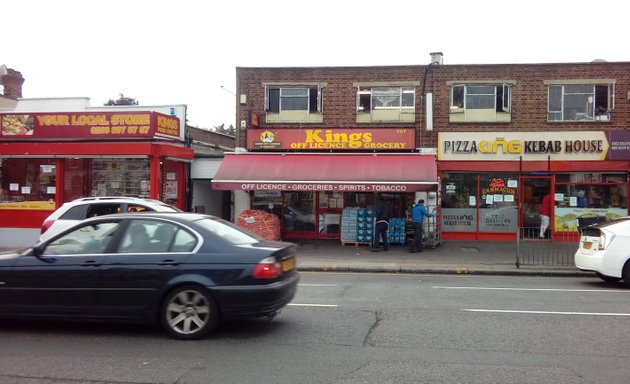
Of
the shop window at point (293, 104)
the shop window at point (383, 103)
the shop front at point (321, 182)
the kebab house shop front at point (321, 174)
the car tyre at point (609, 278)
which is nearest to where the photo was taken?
the car tyre at point (609, 278)

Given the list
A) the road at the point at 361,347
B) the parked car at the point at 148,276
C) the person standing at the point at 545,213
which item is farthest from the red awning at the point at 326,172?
the parked car at the point at 148,276

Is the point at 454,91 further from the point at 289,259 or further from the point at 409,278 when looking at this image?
the point at 289,259

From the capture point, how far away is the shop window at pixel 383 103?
18.0m

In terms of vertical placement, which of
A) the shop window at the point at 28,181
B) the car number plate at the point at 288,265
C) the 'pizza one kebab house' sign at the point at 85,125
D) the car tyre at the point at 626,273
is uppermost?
the 'pizza one kebab house' sign at the point at 85,125

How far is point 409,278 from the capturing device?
11727mm

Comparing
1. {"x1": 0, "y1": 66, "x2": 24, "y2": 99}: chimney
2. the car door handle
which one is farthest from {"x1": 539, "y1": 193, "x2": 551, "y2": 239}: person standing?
{"x1": 0, "y1": 66, "x2": 24, "y2": 99}: chimney

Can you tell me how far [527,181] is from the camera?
1766 centimetres

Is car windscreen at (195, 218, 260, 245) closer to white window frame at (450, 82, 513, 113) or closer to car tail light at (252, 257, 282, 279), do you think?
car tail light at (252, 257, 282, 279)

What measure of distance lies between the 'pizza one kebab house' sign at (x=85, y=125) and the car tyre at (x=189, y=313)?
11.6 meters

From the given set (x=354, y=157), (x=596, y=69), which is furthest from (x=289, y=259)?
(x=596, y=69)

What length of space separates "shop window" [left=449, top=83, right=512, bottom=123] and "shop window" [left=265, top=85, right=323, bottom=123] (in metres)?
4.74

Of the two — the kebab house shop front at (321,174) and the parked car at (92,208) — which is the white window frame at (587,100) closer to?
the kebab house shop front at (321,174)

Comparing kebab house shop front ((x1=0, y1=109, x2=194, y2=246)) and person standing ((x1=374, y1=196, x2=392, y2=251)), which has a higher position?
kebab house shop front ((x1=0, y1=109, x2=194, y2=246))

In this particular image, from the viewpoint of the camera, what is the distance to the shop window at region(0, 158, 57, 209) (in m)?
17.5
